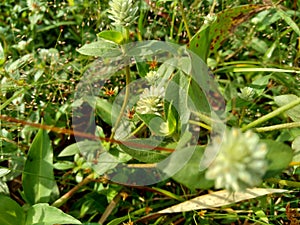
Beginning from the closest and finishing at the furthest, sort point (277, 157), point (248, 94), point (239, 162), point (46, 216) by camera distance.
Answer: point (239, 162) → point (277, 157) → point (46, 216) → point (248, 94)

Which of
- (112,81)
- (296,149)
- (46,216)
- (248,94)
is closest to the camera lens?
(296,149)

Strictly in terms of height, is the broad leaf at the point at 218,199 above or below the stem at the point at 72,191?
above

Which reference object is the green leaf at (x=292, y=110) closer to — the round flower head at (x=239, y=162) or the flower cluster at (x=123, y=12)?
the flower cluster at (x=123, y=12)

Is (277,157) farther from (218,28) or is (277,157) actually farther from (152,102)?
(218,28)

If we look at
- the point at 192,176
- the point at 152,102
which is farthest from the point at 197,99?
the point at 192,176

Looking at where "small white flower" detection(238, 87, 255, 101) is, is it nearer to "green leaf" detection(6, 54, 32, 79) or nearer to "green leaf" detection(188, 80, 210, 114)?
"green leaf" detection(188, 80, 210, 114)

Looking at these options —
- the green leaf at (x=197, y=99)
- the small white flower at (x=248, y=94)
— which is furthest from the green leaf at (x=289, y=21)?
the green leaf at (x=197, y=99)

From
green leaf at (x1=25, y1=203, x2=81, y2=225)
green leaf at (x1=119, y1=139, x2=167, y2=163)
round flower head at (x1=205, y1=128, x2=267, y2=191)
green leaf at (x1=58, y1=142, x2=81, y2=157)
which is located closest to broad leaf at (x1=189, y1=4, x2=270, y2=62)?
green leaf at (x1=119, y1=139, x2=167, y2=163)

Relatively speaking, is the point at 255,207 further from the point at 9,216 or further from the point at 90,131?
the point at 9,216
